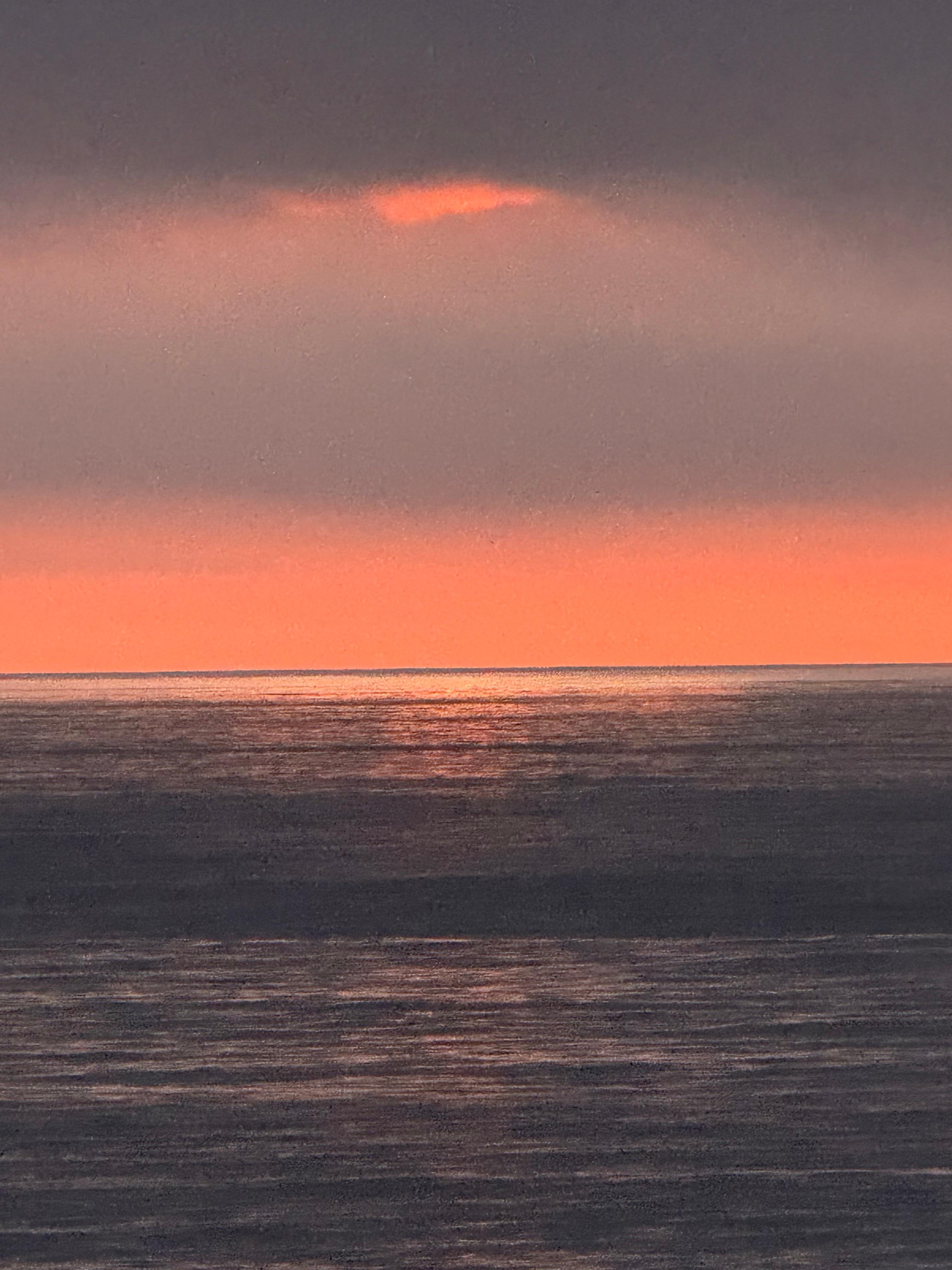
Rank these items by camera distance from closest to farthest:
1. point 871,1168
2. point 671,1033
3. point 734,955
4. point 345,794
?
point 871,1168 → point 671,1033 → point 734,955 → point 345,794

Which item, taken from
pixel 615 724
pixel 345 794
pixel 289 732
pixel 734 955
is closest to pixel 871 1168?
pixel 734 955

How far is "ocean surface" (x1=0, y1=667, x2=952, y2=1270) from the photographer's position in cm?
1519

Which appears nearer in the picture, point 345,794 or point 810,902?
point 810,902

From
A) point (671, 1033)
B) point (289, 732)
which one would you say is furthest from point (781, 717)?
point (671, 1033)

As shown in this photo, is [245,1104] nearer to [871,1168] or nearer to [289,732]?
[871,1168]

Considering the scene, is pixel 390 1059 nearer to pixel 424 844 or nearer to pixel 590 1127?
pixel 590 1127

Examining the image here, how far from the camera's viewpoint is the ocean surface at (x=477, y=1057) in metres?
15.2

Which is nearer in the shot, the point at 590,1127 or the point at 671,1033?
the point at 590,1127

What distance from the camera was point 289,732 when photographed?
162125 mm

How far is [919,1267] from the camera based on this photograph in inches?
553

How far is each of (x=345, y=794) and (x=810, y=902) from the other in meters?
48.8

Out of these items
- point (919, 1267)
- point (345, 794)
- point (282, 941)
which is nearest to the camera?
point (919, 1267)

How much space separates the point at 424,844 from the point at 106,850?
978cm

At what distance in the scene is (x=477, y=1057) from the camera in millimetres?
21656
